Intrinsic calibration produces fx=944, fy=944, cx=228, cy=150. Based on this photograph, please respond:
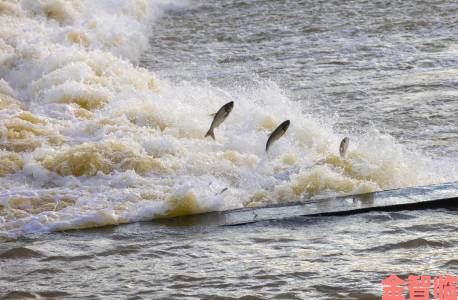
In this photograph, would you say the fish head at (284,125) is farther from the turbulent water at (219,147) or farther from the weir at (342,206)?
the weir at (342,206)

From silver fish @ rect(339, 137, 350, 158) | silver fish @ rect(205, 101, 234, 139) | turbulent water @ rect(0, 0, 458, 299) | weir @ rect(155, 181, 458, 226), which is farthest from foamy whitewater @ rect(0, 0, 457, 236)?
silver fish @ rect(205, 101, 234, 139)

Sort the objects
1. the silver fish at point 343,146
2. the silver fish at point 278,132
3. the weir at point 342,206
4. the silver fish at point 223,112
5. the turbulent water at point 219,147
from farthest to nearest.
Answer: the silver fish at point 343,146 → the silver fish at point 223,112 → the silver fish at point 278,132 → the weir at point 342,206 → the turbulent water at point 219,147

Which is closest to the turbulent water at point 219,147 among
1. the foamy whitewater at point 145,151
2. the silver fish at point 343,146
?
the foamy whitewater at point 145,151

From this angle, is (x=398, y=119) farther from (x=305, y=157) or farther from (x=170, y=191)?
(x=170, y=191)

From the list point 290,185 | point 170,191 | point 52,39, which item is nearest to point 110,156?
point 170,191

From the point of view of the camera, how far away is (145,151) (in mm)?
8773

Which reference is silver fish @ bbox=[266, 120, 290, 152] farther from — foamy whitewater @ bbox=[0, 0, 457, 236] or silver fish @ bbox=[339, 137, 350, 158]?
silver fish @ bbox=[339, 137, 350, 158]

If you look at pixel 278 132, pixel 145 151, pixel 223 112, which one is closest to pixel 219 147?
pixel 145 151

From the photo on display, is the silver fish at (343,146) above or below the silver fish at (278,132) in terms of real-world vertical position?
below

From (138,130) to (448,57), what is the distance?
5720mm

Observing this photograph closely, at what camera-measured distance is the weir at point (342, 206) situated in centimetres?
698

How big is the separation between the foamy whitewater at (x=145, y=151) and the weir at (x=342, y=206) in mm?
288

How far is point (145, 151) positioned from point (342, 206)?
2.36 metres

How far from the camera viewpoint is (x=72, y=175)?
8242 mm
